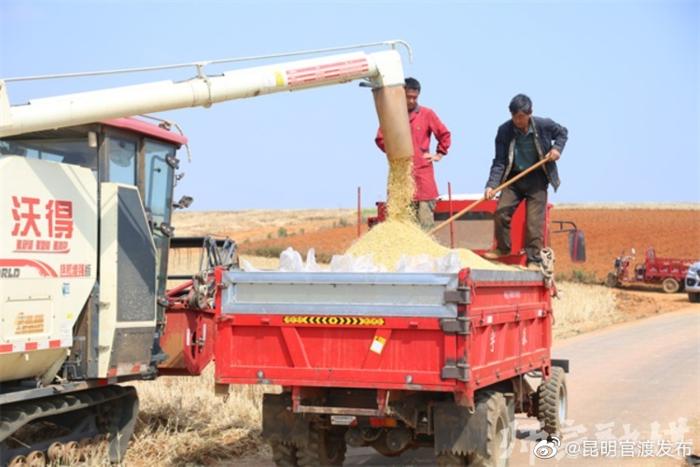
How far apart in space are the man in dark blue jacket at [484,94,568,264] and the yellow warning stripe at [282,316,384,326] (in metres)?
3.45

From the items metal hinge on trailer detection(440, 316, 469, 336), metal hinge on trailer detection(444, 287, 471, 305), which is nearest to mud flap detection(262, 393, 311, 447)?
metal hinge on trailer detection(440, 316, 469, 336)

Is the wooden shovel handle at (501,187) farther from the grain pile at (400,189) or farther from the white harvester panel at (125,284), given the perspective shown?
the white harvester panel at (125,284)

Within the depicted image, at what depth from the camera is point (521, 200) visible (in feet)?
36.0

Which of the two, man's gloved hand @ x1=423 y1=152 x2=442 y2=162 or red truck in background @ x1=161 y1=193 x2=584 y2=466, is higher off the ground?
man's gloved hand @ x1=423 y1=152 x2=442 y2=162

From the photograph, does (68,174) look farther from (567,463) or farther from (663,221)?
(663,221)

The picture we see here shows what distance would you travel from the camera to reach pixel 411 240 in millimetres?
9422

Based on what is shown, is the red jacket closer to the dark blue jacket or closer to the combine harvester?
the dark blue jacket

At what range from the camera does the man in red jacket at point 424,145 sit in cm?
1110

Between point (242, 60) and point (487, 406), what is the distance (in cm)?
362

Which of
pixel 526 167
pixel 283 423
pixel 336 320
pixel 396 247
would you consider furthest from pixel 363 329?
pixel 526 167

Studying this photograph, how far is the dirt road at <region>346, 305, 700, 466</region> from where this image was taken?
9766 mm

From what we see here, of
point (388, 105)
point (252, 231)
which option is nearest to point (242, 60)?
point (388, 105)

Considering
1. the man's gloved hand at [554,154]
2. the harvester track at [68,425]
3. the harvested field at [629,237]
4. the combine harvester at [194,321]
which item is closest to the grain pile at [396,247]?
the combine harvester at [194,321]

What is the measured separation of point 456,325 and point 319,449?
1836mm
